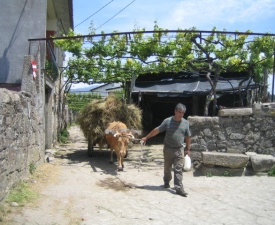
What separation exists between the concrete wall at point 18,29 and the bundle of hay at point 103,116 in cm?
268

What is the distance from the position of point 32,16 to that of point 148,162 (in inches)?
233

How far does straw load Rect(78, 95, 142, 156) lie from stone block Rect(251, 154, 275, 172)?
13.3ft

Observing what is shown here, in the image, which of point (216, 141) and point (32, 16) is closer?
point (216, 141)

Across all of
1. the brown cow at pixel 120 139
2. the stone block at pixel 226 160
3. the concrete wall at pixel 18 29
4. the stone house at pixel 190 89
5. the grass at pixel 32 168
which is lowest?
the grass at pixel 32 168

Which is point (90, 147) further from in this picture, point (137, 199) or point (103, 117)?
point (137, 199)

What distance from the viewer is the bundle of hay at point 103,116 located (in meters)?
10.8

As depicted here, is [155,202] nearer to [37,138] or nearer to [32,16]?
[37,138]

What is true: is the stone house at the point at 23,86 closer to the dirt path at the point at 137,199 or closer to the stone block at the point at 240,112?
the dirt path at the point at 137,199

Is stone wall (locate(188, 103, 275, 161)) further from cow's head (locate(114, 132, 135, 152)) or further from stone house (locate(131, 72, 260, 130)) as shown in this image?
stone house (locate(131, 72, 260, 130))

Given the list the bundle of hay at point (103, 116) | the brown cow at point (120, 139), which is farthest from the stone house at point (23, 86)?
the brown cow at point (120, 139)

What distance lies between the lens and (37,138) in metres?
9.28

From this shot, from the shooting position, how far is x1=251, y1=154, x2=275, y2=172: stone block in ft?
Answer: 28.4

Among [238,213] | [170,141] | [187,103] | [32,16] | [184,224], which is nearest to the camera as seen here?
[184,224]

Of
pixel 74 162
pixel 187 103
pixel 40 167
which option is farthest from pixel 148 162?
pixel 187 103
